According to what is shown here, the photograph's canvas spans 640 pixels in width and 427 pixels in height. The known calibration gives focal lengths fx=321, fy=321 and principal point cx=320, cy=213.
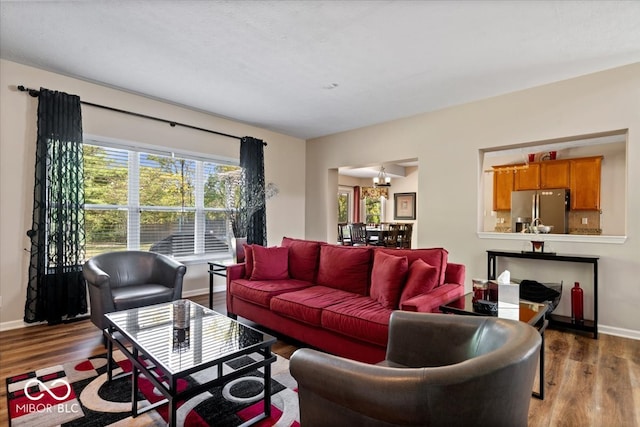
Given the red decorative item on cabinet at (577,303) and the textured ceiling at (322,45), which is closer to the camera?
the textured ceiling at (322,45)

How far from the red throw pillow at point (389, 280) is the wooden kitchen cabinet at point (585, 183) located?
16.1 feet

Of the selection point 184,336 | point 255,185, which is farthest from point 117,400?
point 255,185

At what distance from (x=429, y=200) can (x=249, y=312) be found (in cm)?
292

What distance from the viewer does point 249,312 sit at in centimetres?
334

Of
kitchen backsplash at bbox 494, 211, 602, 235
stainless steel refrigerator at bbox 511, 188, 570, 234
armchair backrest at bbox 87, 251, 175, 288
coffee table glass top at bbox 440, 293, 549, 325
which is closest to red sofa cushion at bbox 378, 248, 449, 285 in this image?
coffee table glass top at bbox 440, 293, 549, 325

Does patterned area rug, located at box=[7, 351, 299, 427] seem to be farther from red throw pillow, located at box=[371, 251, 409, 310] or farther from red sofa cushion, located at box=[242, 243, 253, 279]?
red sofa cushion, located at box=[242, 243, 253, 279]

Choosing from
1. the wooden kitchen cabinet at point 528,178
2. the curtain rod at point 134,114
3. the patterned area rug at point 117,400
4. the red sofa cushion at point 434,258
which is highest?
the curtain rod at point 134,114

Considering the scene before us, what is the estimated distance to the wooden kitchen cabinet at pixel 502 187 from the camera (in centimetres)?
650

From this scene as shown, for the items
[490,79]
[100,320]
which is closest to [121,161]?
[100,320]

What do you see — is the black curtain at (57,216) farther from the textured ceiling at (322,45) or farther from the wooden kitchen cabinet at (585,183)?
the wooden kitchen cabinet at (585,183)

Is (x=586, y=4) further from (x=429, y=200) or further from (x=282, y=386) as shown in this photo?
(x=282, y=386)

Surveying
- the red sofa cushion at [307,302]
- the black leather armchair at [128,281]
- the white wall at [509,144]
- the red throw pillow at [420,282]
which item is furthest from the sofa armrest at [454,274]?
the black leather armchair at [128,281]

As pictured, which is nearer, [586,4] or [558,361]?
[586,4]

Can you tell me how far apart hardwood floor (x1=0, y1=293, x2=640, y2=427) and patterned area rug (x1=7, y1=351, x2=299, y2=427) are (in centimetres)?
12
